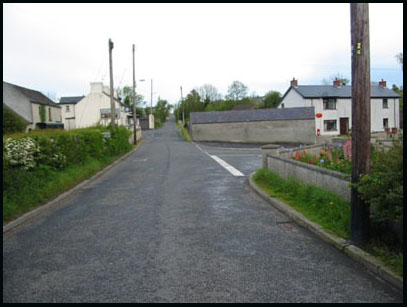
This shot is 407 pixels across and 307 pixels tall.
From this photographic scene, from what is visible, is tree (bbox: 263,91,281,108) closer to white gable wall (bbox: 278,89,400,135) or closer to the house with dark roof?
white gable wall (bbox: 278,89,400,135)

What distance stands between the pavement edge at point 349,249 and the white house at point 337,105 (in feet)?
150

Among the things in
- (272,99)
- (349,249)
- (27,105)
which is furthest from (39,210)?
(272,99)

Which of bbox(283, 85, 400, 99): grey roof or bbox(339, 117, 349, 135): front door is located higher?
bbox(283, 85, 400, 99): grey roof

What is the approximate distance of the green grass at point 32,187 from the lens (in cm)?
912

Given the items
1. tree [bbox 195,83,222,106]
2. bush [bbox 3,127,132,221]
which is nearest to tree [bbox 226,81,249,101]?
tree [bbox 195,83,222,106]

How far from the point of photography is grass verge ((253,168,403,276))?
5205mm

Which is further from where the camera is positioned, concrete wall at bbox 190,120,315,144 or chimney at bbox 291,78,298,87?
chimney at bbox 291,78,298,87

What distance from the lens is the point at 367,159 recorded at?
5.71 m

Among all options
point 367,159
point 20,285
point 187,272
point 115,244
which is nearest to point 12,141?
point 115,244

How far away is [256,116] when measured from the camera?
154 ft

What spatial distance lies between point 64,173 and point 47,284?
9971 mm

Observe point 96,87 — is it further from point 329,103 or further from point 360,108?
point 360,108

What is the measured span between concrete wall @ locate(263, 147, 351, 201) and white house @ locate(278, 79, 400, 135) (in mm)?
40759

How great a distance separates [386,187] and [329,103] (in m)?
49.8
